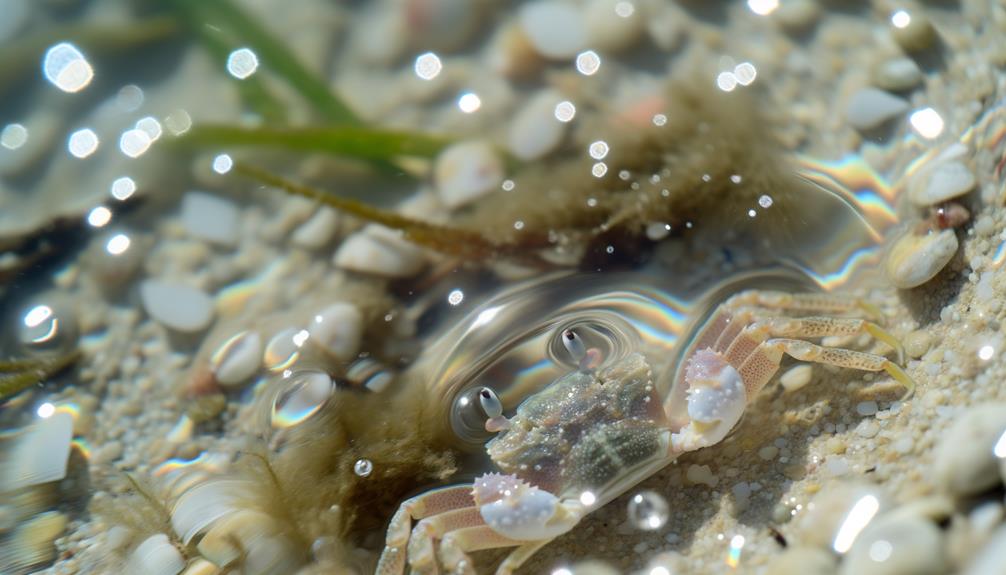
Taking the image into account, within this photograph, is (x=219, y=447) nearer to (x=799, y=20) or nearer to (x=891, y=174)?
(x=891, y=174)

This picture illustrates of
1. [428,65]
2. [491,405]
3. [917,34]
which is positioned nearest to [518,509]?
[491,405]

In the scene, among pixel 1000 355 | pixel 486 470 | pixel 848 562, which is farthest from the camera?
pixel 486 470

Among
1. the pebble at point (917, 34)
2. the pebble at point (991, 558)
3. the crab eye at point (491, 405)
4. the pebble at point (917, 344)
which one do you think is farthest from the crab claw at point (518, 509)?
the pebble at point (917, 34)

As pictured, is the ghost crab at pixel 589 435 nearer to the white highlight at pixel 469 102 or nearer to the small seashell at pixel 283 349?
the small seashell at pixel 283 349

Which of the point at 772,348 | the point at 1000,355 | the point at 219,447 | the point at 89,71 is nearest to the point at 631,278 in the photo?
the point at 772,348

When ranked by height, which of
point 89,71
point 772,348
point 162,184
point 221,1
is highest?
point 221,1

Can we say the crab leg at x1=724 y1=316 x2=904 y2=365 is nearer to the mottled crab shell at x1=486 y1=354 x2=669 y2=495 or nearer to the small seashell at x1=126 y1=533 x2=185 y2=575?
the mottled crab shell at x1=486 y1=354 x2=669 y2=495
